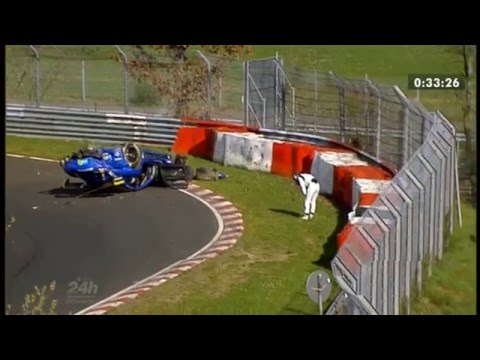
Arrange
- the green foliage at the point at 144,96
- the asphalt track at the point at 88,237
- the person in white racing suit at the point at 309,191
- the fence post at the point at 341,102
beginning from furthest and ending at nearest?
the green foliage at the point at 144,96
the fence post at the point at 341,102
the person in white racing suit at the point at 309,191
the asphalt track at the point at 88,237

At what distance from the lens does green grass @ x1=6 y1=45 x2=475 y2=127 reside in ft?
36.2

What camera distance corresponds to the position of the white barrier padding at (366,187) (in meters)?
13.4

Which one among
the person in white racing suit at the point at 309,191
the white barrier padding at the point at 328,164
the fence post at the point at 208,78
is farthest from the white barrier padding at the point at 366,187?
the fence post at the point at 208,78

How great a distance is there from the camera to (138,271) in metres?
11.4

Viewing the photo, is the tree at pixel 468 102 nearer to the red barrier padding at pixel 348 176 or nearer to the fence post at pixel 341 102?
the red barrier padding at pixel 348 176

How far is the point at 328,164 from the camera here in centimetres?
1595

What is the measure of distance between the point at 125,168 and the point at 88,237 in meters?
3.08

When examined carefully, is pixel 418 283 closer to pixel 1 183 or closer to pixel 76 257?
pixel 76 257

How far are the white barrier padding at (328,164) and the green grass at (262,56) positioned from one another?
4.05 ft

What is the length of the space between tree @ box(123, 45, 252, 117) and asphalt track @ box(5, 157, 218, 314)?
2808 mm

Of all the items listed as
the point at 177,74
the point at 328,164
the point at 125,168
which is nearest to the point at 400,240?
the point at 328,164

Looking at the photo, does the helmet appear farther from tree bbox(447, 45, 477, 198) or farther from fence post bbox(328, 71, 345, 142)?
tree bbox(447, 45, 477, 198)

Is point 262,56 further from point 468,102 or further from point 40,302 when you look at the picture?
point 40,302
